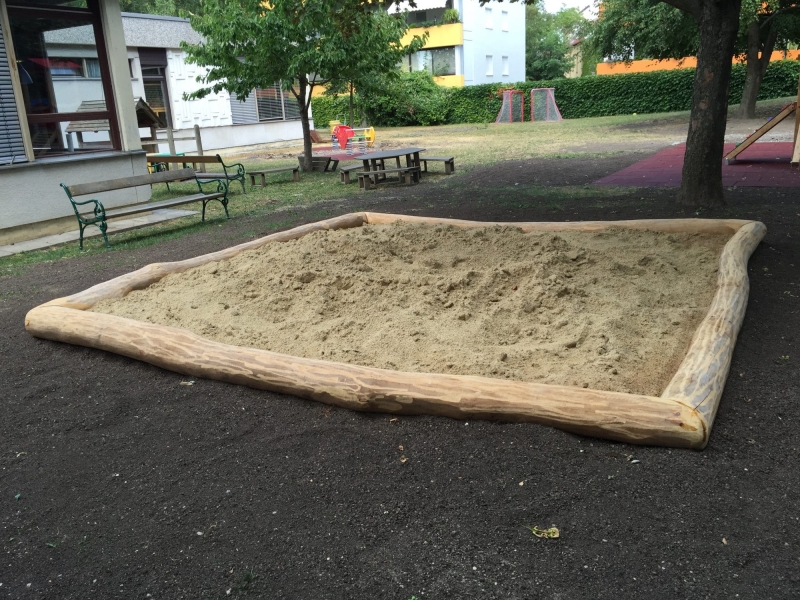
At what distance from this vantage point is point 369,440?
315 centimetres

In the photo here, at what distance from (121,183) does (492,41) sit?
34.0m

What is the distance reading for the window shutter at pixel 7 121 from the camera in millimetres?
8773

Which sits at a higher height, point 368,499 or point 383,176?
point 383,176

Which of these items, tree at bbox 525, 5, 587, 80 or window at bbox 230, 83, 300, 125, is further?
tree at bbox 525, 5, 587, 80

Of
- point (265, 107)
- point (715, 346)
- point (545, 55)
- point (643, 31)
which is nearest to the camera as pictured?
point (715, 346)

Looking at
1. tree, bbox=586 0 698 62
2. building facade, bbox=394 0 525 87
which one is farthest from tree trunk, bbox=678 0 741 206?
building facade, bbox=394 0 525 87

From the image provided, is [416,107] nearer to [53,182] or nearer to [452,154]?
[452,154]

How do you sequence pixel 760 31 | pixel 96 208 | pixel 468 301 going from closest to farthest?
pixel 468 301 < pixel 96 208 < pixel 760 31

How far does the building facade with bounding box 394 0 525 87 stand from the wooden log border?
109 feet

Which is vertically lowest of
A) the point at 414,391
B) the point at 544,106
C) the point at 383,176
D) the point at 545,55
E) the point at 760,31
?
the point at 414,391

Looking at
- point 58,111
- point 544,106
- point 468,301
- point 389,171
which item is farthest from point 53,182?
point 544,106

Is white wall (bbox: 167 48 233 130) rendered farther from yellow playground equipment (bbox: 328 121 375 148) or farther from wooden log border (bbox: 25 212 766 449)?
wooden log border (bbox: 25 212 766 449)

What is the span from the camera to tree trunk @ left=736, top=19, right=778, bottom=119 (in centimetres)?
2072

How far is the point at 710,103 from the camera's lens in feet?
24.9
